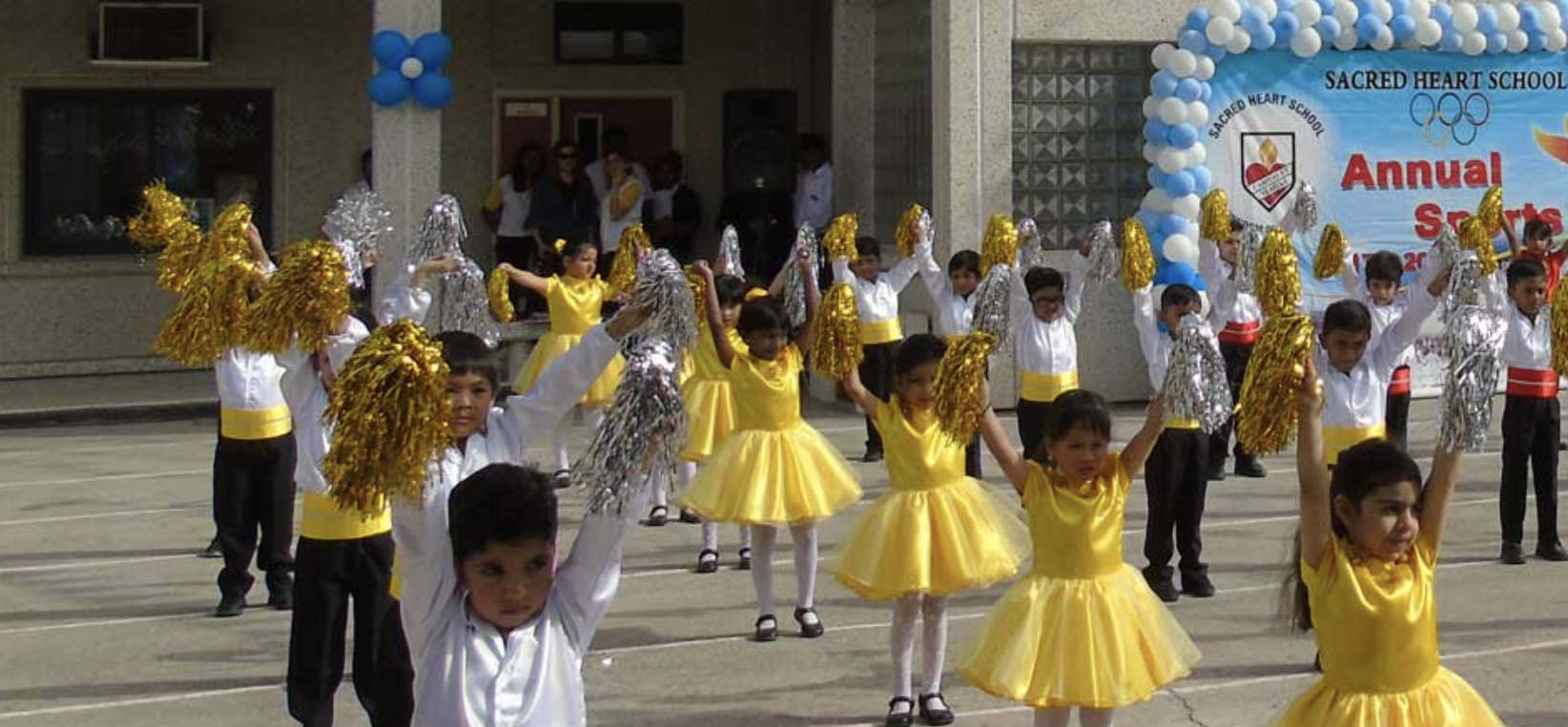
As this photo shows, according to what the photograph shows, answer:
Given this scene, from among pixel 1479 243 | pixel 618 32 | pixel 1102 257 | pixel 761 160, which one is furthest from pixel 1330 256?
pixel 618 32

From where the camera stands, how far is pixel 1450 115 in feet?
55.5

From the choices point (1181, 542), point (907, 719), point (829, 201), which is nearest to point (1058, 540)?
point (907, 719)

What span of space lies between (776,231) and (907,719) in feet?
35.0

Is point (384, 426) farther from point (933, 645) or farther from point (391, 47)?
point (391, 47)

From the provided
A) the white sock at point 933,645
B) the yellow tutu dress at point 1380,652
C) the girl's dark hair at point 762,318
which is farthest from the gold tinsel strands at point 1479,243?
the yellow tutu dress at point 1380,652

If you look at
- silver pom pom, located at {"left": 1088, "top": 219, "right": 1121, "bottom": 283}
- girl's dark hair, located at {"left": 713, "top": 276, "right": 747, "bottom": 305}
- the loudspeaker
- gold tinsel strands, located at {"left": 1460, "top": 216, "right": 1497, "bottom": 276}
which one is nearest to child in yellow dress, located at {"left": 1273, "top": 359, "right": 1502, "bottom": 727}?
girl's dark hair, located at {"left": 713, "top": 276, "right": 747, "bottom": 305}

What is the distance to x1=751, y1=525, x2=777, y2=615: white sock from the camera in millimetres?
8719

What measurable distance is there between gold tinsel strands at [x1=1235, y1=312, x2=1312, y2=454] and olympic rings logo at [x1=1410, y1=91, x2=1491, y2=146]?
1213 cm

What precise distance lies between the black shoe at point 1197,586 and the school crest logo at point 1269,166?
276 inches

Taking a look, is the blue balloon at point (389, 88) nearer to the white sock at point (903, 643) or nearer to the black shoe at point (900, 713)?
the white sock at point (903, 643)

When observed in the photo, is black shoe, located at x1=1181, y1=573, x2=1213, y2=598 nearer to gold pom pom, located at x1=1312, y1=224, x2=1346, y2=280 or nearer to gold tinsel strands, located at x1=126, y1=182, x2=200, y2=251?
gold pom pom, located at x1=1312, y1=224, x2=1346, y2=280

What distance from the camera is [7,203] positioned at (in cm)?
1744

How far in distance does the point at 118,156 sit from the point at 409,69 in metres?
3.80

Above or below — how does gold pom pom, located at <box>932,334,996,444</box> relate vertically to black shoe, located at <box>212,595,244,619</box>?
above
